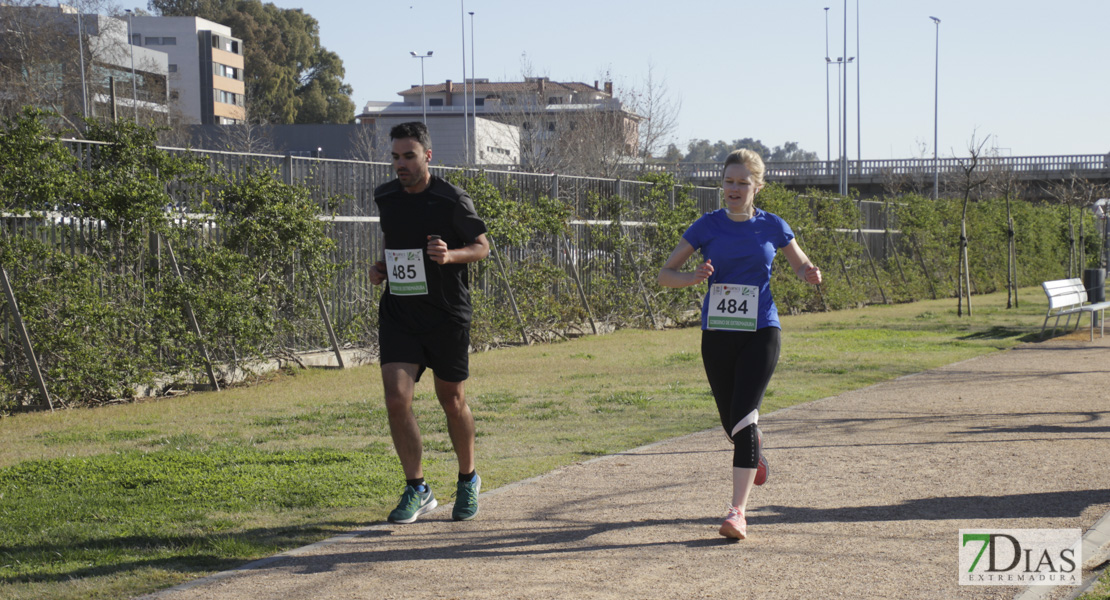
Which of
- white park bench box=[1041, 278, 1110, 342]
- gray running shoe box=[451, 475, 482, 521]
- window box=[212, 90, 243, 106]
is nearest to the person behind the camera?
gray running shoe box=[451, 475, 482, 521]

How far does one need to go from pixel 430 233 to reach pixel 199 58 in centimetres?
8900

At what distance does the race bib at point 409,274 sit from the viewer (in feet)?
18.5

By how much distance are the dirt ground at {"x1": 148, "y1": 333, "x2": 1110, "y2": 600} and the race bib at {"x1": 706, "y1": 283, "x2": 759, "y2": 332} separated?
1.01 m

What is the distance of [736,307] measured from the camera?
18.0 feet

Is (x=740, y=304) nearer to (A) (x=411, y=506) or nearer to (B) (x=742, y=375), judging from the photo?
(B) (x=742, y=375)

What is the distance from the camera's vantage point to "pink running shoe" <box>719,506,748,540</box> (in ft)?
17.3

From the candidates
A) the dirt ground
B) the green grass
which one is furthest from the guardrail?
the dirt ground

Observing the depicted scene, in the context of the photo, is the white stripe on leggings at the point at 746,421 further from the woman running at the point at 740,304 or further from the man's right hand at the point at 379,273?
the man's right hand at the point at 379,273

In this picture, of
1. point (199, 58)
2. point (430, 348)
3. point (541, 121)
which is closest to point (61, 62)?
point (541, 121)

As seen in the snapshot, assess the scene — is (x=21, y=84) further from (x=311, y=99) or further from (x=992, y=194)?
(x=311, y=99)

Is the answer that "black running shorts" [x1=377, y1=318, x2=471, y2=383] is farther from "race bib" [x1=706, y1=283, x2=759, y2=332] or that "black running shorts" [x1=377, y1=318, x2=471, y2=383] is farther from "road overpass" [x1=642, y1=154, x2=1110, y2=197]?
"road overpass" [x1=642, y1=154, x2=1110, y2=197]

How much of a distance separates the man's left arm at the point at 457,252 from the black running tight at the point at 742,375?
1.22m

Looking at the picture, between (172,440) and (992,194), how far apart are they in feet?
147

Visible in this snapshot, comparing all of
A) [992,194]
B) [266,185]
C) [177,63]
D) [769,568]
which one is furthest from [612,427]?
[177,63]
